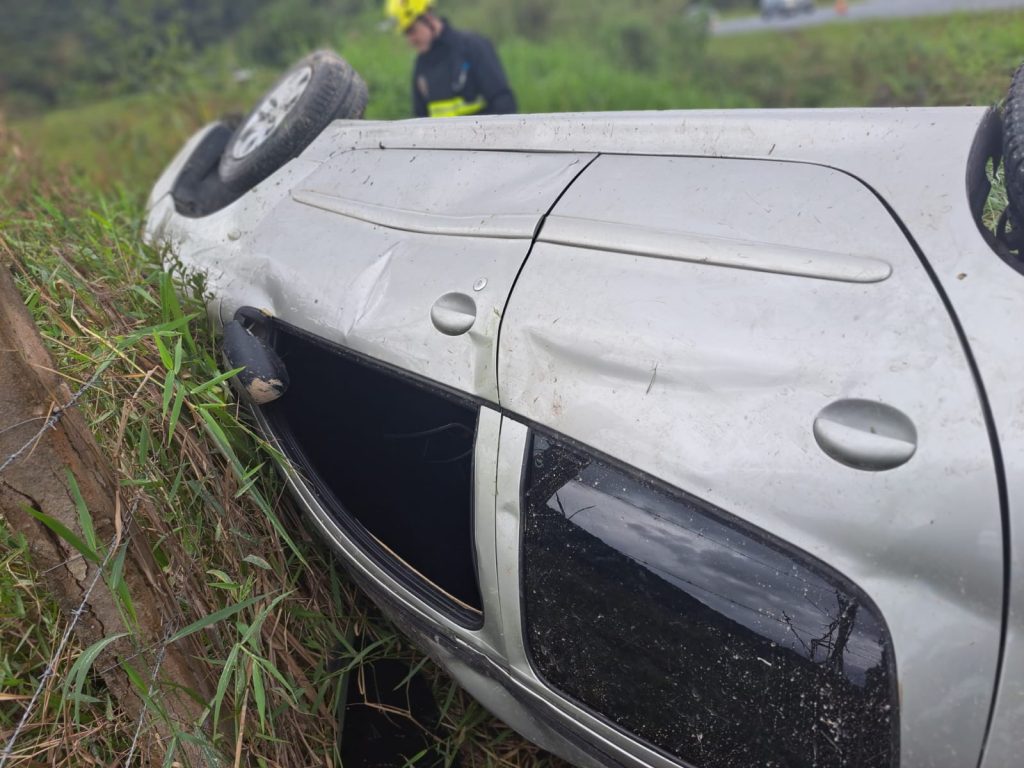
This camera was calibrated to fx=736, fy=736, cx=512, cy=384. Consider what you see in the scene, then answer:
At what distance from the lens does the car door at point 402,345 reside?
146 cm

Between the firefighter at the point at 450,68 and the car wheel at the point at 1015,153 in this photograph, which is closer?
the car wheel at the point at 1015,153

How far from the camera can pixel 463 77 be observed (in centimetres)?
441

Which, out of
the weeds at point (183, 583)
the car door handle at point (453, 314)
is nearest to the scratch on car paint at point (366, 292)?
the car door handle at point (453, 314)

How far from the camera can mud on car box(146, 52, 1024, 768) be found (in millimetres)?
1035

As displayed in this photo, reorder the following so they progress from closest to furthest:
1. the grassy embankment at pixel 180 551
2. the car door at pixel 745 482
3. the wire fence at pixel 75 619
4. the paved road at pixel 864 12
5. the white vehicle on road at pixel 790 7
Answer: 1. the car door at pixel 745 482
2. the wire fence at pixel 75 619
3. the grassy embankment at pixel 180 551
4. the paved road at pixel 864 12
5. the white vehicle on road at pixel 790 7

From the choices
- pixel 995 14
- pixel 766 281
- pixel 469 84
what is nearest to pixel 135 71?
pixel 469 84

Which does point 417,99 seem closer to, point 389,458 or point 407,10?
point 407,10

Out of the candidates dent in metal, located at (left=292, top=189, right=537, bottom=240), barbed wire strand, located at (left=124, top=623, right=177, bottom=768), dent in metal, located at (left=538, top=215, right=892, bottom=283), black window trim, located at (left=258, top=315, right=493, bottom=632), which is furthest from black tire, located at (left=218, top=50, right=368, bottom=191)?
barbed wire strand, located at (left=124, top=623, right=177, bottom=768)

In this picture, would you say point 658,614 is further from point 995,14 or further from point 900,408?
point 995,14

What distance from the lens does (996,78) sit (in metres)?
3.11

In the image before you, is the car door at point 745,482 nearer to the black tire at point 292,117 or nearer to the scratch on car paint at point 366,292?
the scratch on car paint at point 366,292

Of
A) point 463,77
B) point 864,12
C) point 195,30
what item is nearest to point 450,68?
point 463,77

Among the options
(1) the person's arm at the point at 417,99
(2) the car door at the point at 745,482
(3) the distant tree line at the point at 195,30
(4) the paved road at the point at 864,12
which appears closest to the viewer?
(2) the car door at the point at 745,482

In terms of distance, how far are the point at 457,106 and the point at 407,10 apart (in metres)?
0.74
